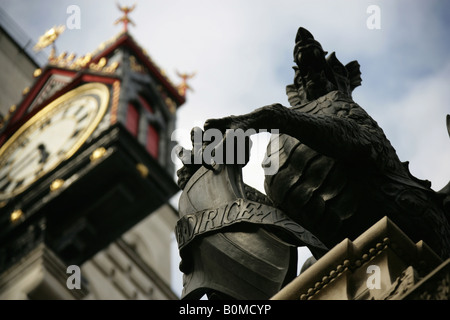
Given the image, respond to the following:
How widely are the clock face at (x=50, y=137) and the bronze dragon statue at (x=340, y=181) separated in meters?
21.4

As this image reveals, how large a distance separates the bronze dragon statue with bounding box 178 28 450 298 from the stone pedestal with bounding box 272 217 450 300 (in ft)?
2.70

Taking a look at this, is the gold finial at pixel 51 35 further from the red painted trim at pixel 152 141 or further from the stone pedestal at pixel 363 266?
the stone pedestal at pixel 363 266

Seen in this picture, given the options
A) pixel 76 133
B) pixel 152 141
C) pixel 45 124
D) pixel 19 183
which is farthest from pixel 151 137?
pixel 19 183

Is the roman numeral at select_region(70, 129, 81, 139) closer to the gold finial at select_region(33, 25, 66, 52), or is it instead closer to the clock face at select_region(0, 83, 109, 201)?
the clock face at select_region(0, 83, 109, 201)

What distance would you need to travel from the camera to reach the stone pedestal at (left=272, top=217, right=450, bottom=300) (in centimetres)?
442

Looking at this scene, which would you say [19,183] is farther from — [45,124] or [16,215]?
[45,124]

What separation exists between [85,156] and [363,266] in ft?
72.8

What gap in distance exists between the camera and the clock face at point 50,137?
2719 cm

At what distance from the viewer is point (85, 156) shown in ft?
86.6

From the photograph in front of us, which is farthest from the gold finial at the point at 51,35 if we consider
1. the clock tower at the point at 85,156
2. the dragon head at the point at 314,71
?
the dragon head at the point at 314,71
